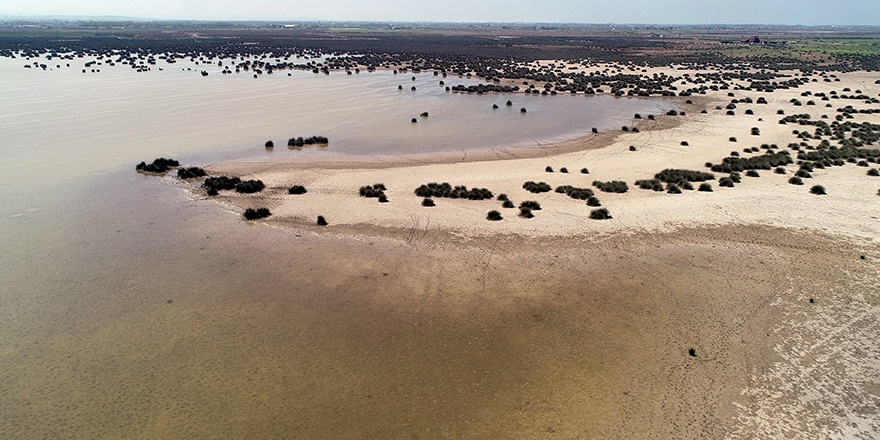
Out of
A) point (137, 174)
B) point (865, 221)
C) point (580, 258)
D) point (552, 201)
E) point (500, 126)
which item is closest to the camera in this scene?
point (580, 258)

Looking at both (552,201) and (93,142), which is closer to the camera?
(552,201)

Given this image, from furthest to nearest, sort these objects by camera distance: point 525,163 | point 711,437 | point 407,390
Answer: point 525,163, point 407,390, point 711,437

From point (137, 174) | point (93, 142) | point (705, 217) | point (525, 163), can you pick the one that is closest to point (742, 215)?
point (705, 217)

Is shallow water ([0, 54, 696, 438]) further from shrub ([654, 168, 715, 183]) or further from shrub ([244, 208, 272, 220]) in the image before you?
shrub ([654, 168, 715, 183])

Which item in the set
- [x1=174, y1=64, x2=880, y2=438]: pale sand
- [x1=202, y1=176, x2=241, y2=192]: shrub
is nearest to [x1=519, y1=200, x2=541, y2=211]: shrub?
[x1=174, y1=64, x2=880, y2=438]: pale sand

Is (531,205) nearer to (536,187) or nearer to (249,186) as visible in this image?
(536,187)

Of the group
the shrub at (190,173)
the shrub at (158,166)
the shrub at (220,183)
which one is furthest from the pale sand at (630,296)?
the shrub at (158,166)

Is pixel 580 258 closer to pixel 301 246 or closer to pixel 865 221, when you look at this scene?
pixel 301 246

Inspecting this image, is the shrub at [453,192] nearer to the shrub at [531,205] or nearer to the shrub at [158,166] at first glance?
the shrub at [531,205]
